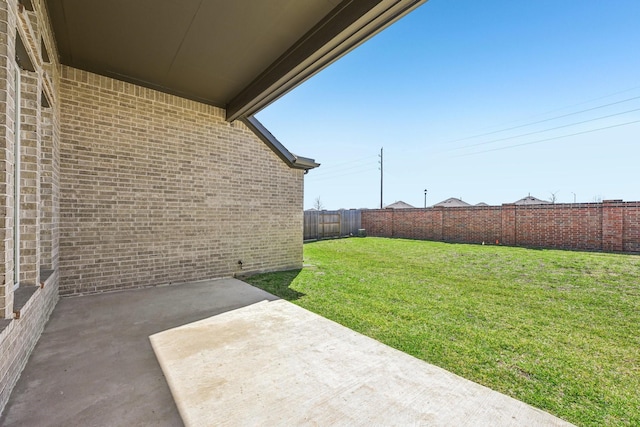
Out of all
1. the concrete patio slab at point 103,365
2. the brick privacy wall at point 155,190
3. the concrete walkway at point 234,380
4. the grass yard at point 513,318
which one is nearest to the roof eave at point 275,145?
the brick privacy wall at point 155,190

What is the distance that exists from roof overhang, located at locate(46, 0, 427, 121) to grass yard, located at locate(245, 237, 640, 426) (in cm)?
363

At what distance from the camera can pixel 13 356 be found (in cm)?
201

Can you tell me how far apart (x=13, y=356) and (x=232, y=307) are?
2354 mm

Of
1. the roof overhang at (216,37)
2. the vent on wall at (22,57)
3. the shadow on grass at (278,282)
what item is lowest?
the shadow on grass at (278,282)

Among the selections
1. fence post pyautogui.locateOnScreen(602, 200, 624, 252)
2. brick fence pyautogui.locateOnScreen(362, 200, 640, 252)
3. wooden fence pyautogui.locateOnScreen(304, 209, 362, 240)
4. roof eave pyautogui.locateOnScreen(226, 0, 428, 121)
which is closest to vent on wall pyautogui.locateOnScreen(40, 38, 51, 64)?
roof eave pyautogui.locateOnScreen(226, 0, 428, 121)

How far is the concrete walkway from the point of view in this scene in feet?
5.96

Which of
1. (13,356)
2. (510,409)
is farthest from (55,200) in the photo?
(510,409)

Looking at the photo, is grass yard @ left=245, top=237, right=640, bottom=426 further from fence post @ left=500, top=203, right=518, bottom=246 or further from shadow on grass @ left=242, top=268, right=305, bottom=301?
fence post @ left=500, top=203, right=518, bottom=246

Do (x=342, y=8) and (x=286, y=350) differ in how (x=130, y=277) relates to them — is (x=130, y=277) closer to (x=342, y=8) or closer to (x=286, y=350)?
(x=286, y=350)

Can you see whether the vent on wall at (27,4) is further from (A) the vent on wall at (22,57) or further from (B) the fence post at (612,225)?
(B) the fence post at (612,225)

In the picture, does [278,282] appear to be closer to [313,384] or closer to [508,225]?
[313,384]

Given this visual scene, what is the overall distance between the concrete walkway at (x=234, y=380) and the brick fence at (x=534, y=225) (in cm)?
1182

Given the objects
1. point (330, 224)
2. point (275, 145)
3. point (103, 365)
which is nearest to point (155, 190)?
point (275, 145)

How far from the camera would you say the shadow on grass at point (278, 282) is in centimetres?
486
